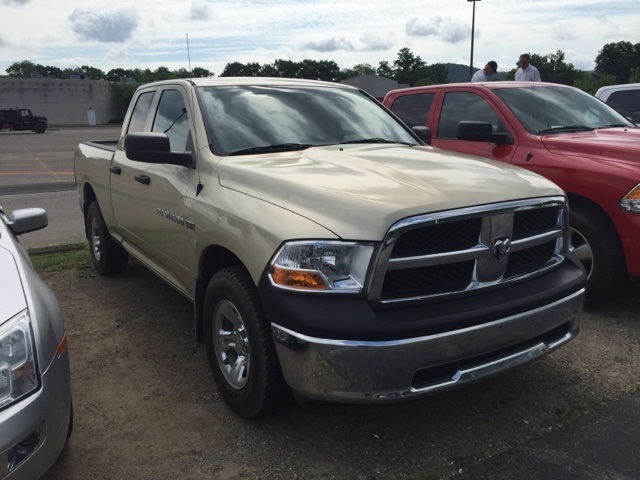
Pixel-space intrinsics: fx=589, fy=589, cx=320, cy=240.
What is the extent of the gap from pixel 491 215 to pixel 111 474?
2171mm

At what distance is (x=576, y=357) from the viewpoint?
390cm

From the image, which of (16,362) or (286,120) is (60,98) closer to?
(286,120)

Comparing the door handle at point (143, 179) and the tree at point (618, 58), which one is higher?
the tree at point (618, 58)

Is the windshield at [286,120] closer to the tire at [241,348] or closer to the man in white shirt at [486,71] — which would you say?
the tire at [241,348]

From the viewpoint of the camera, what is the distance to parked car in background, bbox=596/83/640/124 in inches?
310

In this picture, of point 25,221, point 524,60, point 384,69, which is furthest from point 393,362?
point 384,69

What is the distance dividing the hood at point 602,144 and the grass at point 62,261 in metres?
4.66

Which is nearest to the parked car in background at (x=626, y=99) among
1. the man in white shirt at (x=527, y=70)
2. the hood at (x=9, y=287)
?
the man in white shirt at (x=527, y=70)

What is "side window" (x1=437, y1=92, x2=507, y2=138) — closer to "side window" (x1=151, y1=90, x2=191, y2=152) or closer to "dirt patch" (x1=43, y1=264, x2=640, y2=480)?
"dirt patch" (x1=43, y1=264, x2=640, y2=480)

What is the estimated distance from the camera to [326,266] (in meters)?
2.59

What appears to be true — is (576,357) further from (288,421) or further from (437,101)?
(437,101)

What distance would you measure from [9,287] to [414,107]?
519 centimetres

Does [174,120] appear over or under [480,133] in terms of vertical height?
over

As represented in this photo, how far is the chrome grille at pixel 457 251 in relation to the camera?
2.59m
